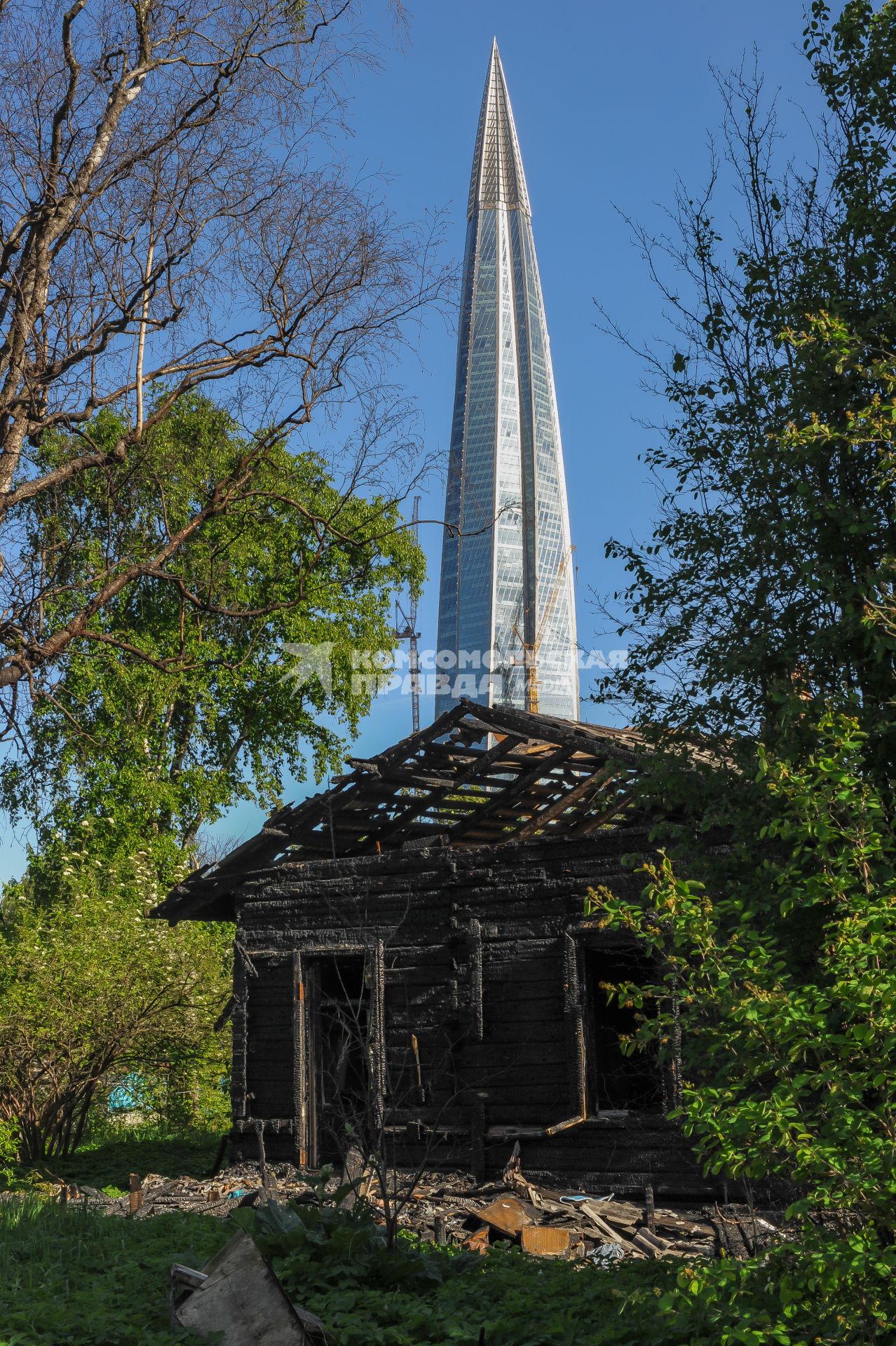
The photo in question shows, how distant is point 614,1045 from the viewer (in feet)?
44.6

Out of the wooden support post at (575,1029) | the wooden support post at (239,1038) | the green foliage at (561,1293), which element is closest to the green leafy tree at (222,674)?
the wooden support post at (239,1038)

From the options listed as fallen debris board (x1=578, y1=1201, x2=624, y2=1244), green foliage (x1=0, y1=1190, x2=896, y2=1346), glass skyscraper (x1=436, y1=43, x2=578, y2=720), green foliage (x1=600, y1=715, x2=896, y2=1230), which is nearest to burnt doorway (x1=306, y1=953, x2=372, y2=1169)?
fallen debris board (x1=578, y1=1201, x2=624, y2=1244)

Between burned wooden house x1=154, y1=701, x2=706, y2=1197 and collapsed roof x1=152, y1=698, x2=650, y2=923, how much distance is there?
33mm

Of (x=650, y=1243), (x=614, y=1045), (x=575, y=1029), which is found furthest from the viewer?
(x=614, y=1045)

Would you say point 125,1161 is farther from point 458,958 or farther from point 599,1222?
point 599,1222

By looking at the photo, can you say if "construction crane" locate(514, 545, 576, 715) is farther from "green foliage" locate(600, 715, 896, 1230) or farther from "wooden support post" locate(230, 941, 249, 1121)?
"green foliage" locate(600, 715, 896, 1230)

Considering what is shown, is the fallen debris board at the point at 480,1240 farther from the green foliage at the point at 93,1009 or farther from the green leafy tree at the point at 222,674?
the green leafy tree at the point at 222,674

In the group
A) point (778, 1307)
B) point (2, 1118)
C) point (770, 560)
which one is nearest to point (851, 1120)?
point (778, 1307)

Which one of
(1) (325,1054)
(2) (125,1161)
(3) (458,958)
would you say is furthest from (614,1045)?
(2) (125,1161)

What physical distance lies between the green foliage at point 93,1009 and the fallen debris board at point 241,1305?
11124mm

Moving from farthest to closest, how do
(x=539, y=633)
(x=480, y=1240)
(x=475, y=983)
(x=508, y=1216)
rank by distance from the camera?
1. (x=539, y=633)
2. (x=475, y=983)
3. (x=508, y=1216)
4. (x=480, y=1240)

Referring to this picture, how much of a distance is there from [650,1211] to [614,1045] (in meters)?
3.16

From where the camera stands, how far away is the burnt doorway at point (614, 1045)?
40.1 feet

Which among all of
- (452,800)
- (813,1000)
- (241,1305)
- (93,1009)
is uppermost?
(452,800)
